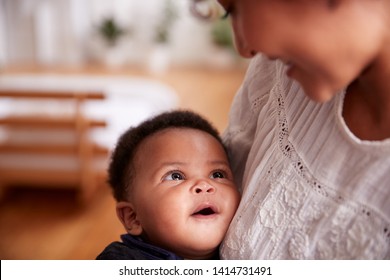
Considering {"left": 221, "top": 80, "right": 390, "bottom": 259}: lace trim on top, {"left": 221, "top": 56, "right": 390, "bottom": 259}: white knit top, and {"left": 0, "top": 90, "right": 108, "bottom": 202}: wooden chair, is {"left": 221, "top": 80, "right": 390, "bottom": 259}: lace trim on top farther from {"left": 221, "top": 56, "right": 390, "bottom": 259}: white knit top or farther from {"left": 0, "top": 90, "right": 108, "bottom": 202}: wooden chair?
{"left": 0, "top": 90, "right": 108, "bottom": 202}: wooden chair

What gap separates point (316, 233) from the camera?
30.4 inches

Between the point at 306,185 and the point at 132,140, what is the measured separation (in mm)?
466

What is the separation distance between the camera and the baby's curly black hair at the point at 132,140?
1114 millimetres

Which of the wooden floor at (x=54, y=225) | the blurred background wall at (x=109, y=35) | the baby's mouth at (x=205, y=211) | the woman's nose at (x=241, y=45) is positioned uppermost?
the blurred background wall at (x=109, y=35)

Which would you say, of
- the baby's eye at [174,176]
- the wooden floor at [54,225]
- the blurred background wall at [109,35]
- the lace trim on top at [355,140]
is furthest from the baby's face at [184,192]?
the blurred background wall at [109,35]

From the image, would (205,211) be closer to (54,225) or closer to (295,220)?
(295,220)

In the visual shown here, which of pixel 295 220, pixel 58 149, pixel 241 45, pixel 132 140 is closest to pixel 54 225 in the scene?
pixel 58 149

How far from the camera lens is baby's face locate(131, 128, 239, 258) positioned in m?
0.94

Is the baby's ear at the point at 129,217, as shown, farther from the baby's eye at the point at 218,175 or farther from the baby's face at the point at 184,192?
the baby's eye at the point at 218,175

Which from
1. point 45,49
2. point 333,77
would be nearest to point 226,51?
point 45,49

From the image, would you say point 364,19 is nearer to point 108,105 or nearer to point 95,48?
point 108,105

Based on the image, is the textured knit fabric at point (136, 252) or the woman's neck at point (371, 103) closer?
the woman's neck at point (371, 103)

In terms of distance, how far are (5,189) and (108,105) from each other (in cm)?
84

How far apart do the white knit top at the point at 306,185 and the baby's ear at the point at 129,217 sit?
21 centimetres
